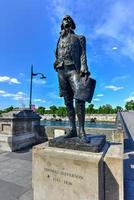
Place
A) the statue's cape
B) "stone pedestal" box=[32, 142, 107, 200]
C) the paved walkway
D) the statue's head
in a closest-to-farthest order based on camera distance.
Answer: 1. "stone pedestal" box=[32, 142, 107, 200]
2. the statue's cape
3. the statue's head
4. the paved walkway

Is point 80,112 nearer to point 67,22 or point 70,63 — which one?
point 70,63

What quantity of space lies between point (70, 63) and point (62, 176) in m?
2.21

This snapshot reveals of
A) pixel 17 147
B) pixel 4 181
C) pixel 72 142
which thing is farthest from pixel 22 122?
pixel 72 142

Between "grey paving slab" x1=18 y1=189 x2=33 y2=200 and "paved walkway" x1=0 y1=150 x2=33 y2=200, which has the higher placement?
"paved walkway" x1=0 y1=150 x2=33 y2=200

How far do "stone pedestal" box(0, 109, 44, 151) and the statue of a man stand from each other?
5700 millimetres

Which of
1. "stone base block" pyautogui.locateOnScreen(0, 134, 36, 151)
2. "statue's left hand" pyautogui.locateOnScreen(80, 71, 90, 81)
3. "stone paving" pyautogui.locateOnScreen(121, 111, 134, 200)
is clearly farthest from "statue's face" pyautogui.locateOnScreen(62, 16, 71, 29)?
"stone base block" pyautogui.locateOnScreen(0, 134, 36, 151)

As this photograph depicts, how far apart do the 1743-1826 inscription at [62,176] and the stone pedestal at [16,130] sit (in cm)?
579

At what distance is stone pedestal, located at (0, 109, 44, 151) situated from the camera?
30.6 ft

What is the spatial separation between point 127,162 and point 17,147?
16.7 ft

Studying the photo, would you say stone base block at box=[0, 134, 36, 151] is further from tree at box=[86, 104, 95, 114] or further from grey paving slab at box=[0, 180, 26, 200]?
tree at box=[86, 104, 95, 114]

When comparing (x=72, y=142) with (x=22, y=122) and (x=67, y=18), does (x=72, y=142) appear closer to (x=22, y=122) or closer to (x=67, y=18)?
(x=67, y=18)

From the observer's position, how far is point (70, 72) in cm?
417

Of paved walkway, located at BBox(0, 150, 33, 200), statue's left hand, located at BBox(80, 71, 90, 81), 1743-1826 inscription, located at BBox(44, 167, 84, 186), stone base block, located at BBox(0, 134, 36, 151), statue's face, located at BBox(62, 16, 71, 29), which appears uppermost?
statue's face, located at BBox(62, 16, 71, 29)

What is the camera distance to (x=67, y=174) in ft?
12.2
